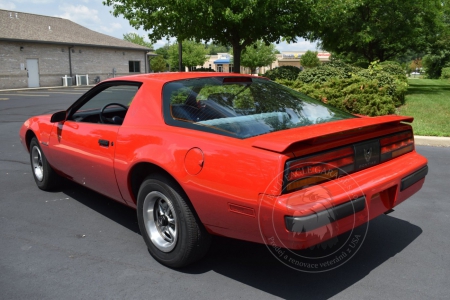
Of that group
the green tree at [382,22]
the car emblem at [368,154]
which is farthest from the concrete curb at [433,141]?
the green tree at [382,22]

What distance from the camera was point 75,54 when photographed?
3856cm

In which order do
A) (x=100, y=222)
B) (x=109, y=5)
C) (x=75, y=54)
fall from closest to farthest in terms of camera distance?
(x=100, y=222), (x=109, y=5), (x=75, y=54)

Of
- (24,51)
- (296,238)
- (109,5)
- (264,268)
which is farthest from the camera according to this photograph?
(24,51)

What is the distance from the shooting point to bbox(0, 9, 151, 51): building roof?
1337 inches

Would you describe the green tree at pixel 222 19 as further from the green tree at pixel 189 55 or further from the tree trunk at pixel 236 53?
the green tree at pixel 189 55

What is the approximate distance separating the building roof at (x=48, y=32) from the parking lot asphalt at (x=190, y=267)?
32.0m

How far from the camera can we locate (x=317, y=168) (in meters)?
2.83

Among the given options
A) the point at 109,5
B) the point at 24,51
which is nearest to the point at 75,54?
the point at 24,51

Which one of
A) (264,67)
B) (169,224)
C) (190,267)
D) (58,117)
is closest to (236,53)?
(58,117)

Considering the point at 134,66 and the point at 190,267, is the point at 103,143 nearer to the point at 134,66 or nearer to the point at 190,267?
the point at 190,267

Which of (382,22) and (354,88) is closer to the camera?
(354,88)

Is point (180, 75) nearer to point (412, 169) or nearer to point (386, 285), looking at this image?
point (412, 169)

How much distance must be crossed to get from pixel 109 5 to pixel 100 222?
14.5 metres

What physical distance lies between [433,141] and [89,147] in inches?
272
